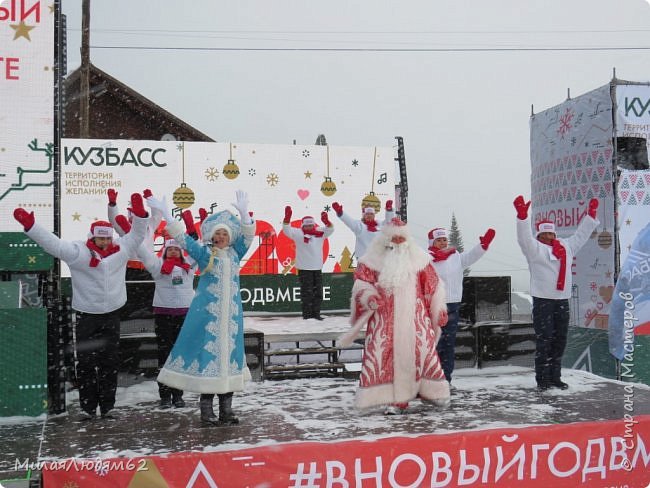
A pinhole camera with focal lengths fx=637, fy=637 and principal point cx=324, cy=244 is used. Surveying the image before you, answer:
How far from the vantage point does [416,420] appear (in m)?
4.98

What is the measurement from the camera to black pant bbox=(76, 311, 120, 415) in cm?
496

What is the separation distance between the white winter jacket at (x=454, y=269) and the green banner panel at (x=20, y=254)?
3569mm

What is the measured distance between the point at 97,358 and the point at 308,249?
422cm

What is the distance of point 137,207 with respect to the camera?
4.87m

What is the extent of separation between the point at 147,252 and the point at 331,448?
94.2 inches

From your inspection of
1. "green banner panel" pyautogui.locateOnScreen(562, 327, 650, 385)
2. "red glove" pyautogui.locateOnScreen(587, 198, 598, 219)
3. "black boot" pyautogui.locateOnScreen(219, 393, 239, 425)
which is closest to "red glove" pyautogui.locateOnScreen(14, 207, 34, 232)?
"black boot" pyautogui.locateOnScreen(219, 393, 239, 425)

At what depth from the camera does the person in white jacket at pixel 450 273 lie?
6.14m

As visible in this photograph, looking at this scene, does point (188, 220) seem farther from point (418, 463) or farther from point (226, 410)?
point (418, 463)

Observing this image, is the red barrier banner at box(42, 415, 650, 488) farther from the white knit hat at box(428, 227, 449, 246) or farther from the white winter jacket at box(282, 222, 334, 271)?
the white winter jacket at box(282, 222, 334, 271)

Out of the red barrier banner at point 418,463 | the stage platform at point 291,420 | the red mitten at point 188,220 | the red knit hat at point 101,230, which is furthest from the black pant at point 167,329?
the red barrier banner at point 418,463

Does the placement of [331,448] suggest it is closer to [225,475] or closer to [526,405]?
[225,475]

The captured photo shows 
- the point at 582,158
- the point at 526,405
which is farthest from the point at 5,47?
the point at 582,158

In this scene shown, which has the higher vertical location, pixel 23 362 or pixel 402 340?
pixel 402 340

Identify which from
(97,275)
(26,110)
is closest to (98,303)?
(97,275)
